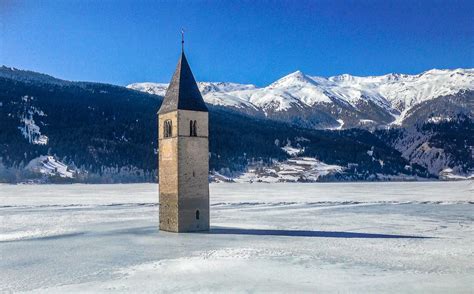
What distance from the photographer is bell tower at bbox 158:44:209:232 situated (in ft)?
153

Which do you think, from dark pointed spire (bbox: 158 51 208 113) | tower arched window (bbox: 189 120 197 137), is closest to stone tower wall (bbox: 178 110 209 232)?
tower arched window (bbox: 189 120 197 137)

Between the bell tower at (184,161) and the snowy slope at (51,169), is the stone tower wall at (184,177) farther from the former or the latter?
the snowy slope at (51,169)

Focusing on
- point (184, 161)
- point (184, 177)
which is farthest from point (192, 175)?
point (184, 161)

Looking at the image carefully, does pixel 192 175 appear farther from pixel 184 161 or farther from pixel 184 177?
pixel 184 161

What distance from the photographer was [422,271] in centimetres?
2831

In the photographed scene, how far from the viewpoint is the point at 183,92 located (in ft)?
162

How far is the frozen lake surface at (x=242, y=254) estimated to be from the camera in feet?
84.1

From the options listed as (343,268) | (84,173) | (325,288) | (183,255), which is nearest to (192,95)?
(183,255)

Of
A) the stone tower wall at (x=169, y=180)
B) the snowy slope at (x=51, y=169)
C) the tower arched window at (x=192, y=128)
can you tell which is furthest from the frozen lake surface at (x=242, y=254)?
the snowy slope at (x=51, y=169)

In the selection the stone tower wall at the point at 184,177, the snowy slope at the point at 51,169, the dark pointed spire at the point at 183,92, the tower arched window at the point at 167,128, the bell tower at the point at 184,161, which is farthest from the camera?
the snowy slope at the point at 51,169

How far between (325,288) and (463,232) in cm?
2489

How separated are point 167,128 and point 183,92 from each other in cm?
369

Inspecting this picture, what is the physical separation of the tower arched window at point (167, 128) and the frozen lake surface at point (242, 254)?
28.4 feet

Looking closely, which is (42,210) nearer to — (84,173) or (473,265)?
(473,265)
